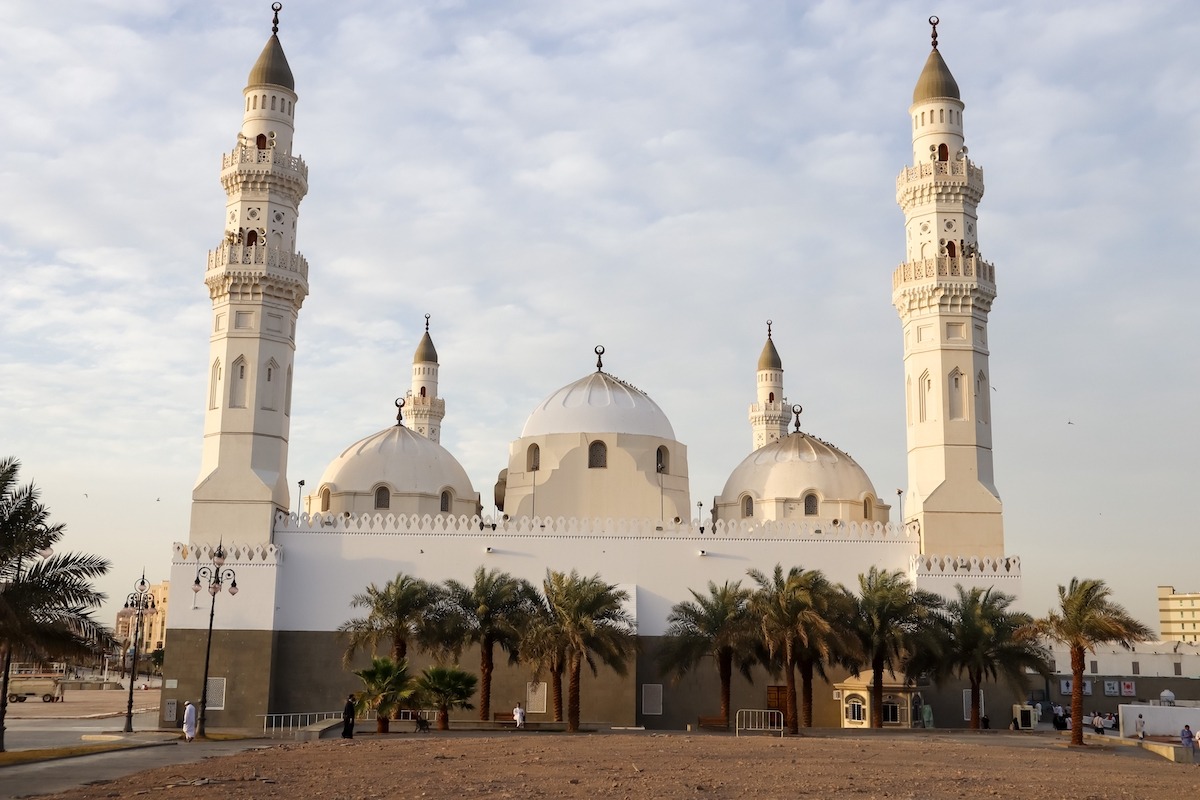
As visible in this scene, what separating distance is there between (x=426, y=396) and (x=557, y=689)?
26.1m

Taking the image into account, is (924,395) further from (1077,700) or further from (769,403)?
(769,403)

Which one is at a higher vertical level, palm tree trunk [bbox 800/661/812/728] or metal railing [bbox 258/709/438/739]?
palm tree trunk [bbox 800/661/812/728]

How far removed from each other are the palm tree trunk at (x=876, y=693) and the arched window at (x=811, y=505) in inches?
374

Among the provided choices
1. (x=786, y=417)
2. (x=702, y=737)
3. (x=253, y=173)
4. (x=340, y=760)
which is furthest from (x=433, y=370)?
(x=340, y=760)

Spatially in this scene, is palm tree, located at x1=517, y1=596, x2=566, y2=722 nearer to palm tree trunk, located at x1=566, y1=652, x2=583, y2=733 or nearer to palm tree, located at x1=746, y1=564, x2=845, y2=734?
palm tree trunk, located at x1=566, y1=652, x2=583, y2=733

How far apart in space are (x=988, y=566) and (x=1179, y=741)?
258 inches

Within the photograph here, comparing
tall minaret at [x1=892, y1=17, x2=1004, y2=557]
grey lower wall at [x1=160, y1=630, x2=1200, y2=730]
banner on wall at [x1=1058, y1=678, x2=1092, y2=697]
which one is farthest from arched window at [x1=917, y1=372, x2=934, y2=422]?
banner on wall at [x1=1058, y1=678, x2=1092, y2=697]

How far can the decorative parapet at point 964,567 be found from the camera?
33.6 m

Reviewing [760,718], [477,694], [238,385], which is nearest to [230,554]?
[238,385]

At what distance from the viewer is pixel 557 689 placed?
30578 mm

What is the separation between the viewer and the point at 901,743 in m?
25.0

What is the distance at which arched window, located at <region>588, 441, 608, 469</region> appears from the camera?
39.5 m

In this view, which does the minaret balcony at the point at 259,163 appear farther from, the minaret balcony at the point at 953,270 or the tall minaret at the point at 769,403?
the tall minaret at the point at 769,403

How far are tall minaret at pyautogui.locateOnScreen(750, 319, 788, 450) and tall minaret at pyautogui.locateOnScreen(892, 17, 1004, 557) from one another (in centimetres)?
1841
